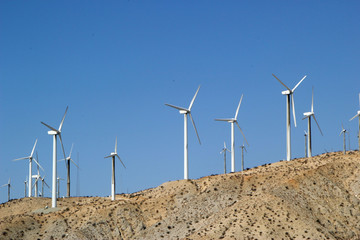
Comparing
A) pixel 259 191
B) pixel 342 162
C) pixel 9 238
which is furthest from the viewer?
pixel 342 162

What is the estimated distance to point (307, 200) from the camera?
415 feet

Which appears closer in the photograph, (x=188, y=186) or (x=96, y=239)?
(x=96, y=239)

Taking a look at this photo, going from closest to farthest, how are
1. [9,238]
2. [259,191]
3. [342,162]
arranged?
[9,238] → [259,191] → [342,162]

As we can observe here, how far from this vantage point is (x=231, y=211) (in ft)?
398

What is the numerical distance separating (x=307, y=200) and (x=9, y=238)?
63.7m

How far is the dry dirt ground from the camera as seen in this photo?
11512 cm

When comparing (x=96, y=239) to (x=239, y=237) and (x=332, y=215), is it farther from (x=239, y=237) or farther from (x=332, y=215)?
(x=332, y=215)

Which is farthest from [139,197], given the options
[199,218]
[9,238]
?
[9,238]

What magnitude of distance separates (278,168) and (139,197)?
116 feet

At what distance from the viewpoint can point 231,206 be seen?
4919 inches

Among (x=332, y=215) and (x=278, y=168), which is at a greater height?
(x=278, y=168)

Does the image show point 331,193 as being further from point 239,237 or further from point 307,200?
point 239,237

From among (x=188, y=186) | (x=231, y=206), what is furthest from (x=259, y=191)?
(x=188, y=186)

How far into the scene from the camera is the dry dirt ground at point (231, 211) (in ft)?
378
